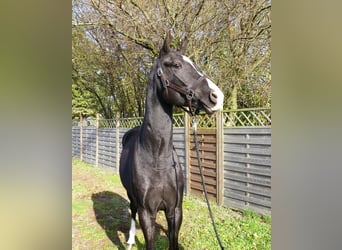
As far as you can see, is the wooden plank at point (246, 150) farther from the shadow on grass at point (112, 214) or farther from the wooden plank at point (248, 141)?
the shadow on grass at point (112, 214)

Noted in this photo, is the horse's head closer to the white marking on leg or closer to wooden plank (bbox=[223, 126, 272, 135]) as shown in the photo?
wooden plank (bbox=[223, 126, 272, 135])

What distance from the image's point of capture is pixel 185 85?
1.04 meters

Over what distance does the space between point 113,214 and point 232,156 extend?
1.82ft

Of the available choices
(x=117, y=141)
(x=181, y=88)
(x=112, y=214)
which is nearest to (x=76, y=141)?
(x=117, y=141)

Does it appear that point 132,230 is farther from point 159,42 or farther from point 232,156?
point 159,42

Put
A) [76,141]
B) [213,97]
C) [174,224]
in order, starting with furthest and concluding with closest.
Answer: [76,141]
[174,224]
[213,97]

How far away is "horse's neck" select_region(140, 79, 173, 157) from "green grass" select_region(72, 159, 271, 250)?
238mm

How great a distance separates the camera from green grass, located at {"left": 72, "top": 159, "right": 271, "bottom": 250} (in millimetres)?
1206

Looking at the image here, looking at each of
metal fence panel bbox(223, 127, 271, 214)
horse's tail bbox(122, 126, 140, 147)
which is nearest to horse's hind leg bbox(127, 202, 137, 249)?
horse's tail bbox(122, 126, 140, 147)

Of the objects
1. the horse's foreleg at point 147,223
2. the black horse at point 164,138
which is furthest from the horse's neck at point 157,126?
the horse's foreleg at point 147,223
